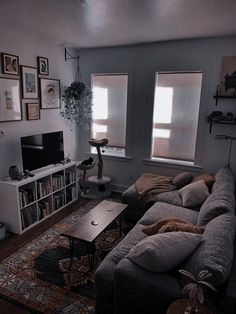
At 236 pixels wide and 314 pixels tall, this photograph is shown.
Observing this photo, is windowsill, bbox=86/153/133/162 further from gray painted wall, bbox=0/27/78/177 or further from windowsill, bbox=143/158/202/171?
gray painted wall, bbox=0/27/78/177

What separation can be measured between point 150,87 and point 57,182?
2.18 meters

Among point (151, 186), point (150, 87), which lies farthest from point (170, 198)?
point (150, 87)

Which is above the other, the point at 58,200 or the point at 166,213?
the point at 166,213

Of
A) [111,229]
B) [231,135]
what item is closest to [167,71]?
[231,135]

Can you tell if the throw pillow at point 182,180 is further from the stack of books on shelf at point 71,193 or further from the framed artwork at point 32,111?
the framed artwork at point 32,111

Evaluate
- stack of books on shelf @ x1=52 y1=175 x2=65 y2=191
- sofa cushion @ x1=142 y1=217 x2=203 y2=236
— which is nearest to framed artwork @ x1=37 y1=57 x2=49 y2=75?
stack of books on shelf @ x1=52 y1=175 x2=65 y2=191

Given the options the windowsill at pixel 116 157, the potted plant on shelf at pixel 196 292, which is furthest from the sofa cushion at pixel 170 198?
the potted plant on shelf at pixel 196 292

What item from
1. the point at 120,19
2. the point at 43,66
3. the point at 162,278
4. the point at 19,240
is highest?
the point at 120,19

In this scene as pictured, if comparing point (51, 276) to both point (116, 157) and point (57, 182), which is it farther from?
point (116, 157)

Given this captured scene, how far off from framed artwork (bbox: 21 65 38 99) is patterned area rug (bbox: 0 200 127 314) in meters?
2.00

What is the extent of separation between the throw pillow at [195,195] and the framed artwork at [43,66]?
2.76 m

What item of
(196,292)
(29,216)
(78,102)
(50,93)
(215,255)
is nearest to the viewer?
(196,292)

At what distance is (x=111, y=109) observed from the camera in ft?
14.6

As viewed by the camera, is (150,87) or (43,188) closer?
(43,188)
